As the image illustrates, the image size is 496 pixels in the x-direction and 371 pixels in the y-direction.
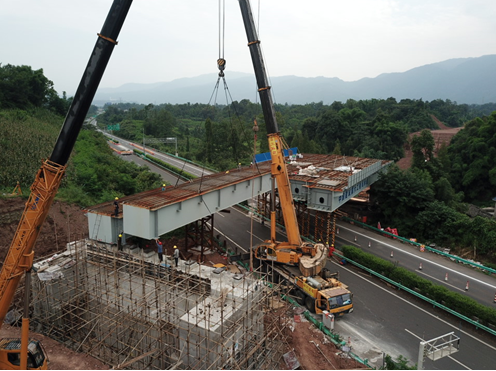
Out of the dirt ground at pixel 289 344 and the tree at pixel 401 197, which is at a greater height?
the tree at pixel 401 197

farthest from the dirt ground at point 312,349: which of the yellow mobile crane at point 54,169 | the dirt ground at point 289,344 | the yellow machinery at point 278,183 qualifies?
the yellow mobile crane at point 54,169

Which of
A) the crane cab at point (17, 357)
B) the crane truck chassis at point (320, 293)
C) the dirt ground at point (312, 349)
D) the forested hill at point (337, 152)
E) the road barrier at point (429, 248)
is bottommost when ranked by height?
the dirt ground at point (312, 349)

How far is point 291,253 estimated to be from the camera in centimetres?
2416

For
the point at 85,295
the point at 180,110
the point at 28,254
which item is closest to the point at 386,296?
the point at 85,295

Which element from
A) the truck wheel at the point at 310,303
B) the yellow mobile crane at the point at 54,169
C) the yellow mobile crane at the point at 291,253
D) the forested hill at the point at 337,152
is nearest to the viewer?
the yellow mobile crane at the point at 54,169

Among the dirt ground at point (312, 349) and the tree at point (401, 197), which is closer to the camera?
the dirt ground at point (312, 349)

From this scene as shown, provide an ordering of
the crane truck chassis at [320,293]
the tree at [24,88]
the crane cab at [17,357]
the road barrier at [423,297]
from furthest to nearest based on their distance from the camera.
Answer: the tree at [24,88], the crane truck chassis at [320,293], the road barrier at [423,297], the crane cab at [17,357]

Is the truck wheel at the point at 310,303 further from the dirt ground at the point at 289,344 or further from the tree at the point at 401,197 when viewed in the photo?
the tree at the point at 401,197

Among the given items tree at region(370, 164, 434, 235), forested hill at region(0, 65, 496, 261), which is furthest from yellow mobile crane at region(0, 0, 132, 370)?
tree at region(370, 164, 434, 235)

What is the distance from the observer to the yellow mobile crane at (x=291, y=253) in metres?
21.6

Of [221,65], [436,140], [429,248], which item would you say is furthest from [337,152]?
[221,65]

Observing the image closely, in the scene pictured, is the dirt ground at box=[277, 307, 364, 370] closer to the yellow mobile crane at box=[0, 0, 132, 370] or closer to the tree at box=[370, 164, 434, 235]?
the yellow mobile crane at box=[0, 0, 132, 370]

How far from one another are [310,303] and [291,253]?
346 cm

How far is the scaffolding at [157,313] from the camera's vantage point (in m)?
15.5
